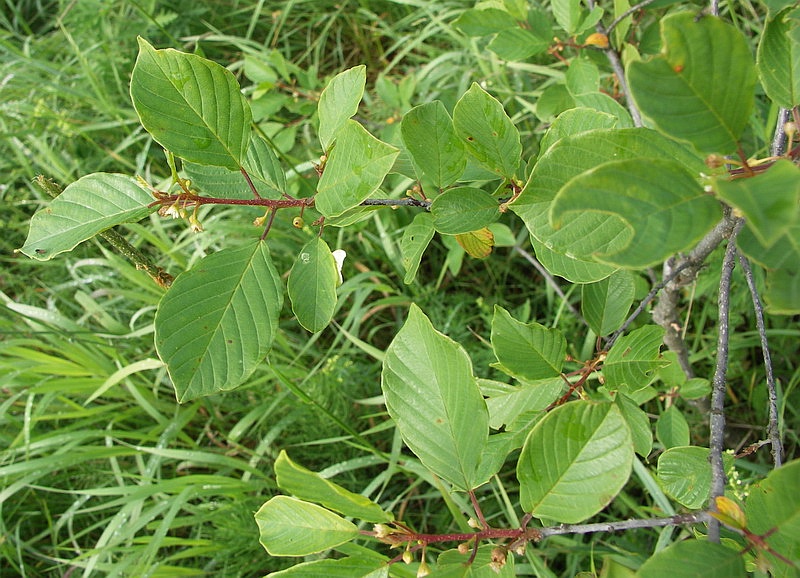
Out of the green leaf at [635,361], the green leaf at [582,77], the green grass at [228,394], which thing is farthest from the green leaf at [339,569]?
the green leaf at [582,77]

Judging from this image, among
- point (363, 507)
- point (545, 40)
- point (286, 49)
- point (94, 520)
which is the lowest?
point (94, 520)

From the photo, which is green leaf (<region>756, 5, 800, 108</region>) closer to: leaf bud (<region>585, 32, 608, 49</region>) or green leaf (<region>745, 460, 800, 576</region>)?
green leaf (<region>745, 460, 800, 576</region>)

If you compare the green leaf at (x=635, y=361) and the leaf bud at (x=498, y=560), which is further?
the green leaf at (x=635, y=361)

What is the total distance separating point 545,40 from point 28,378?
5.38 ft

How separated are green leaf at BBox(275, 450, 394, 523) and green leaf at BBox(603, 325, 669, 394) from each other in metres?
0.40

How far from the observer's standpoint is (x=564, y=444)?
557 millimetres

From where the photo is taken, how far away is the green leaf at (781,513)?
0.47m

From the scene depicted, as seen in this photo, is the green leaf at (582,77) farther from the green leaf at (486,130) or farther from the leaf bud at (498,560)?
the leaf bud at (498,560)

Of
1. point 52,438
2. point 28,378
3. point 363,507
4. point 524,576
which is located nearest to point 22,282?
point 28,378

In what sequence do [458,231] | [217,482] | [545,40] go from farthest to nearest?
[217,482] < [545,40] < [458,231]

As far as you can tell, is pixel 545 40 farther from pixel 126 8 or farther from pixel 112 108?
pixel 126 8

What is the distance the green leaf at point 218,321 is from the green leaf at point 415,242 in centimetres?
16

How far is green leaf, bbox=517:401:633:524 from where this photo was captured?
53 cm

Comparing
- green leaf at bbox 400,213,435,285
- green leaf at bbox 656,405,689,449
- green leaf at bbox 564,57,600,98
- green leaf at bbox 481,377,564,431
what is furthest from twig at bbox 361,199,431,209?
green leaf at bbox 656,405,689,449
